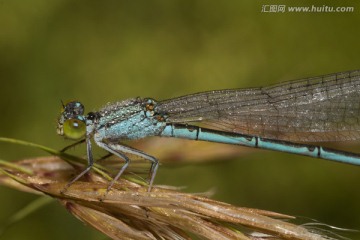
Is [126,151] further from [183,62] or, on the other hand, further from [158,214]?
[183,62]

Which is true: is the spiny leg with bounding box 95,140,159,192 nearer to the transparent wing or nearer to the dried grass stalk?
the dried grass stalk

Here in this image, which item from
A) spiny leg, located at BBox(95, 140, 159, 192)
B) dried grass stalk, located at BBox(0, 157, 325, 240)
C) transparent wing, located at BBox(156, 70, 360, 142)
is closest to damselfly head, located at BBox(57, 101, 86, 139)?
spiny leg, located at BBox(95, 140, 159, 192)

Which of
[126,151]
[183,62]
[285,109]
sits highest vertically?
[183,62]

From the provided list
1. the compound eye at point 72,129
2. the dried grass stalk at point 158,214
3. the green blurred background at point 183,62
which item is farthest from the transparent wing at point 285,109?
the dried grass stalk at point 158,214

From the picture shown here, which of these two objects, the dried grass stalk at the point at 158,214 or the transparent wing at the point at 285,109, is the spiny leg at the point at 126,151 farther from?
the transparent wing at the point at 285,109

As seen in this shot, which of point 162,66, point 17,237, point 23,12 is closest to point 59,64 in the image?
point 23,12

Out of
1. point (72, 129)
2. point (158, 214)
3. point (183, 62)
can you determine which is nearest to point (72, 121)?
point (72, 129)
